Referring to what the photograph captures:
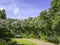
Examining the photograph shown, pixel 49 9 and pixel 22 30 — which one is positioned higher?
pixel 49 9

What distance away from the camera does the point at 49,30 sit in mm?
41062

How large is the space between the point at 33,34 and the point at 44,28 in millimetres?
6170

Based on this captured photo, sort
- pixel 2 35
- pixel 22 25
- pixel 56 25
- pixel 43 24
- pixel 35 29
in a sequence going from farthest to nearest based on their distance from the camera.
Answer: pixel 22 25, pixel 35 29, pixel 43 24, pixel 56 25, pixel 2 35

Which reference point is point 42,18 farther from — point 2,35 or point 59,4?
point 2,35

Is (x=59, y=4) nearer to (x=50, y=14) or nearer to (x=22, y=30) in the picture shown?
(x=50, y=14)

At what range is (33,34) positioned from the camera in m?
46.7

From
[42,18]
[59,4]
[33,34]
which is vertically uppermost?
[59,4]

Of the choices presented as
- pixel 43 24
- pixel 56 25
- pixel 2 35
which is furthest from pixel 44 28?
pixel 2 35

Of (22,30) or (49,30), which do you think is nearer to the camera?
(49,30)

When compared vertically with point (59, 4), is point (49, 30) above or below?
below

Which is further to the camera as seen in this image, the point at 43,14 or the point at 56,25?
the point at 43,14

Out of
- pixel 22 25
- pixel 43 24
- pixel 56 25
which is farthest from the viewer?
pixel 22 25

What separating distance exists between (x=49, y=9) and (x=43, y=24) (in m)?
3.68

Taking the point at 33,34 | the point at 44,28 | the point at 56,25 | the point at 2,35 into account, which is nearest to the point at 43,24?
the point at 44,28
